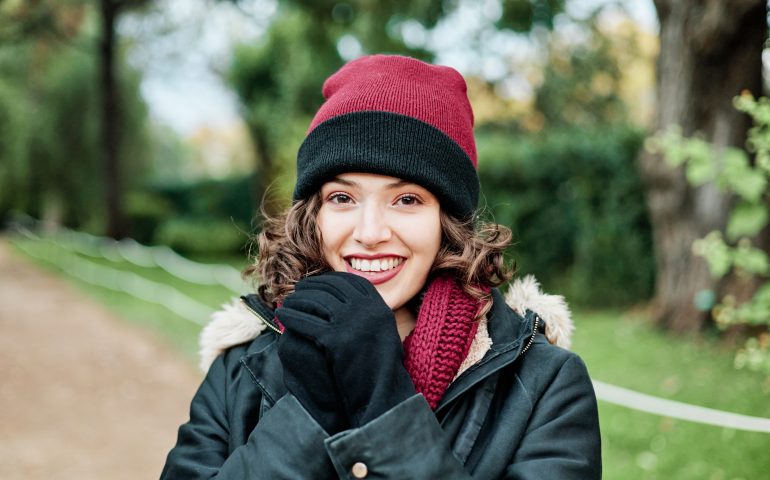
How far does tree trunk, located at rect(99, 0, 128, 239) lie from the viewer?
1584 cm

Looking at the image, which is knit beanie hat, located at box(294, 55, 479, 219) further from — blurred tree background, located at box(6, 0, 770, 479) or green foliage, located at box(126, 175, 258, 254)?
green foliage, located at box(126, 175, 258, 254)

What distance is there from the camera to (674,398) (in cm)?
525

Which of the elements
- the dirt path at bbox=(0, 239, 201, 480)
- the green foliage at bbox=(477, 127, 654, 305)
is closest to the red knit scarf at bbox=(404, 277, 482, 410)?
the dirt path at bbox=(0, 239, 201, 480)

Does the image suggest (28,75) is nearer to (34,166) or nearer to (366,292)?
(34,166)

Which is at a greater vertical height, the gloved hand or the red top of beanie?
the red top of beanie

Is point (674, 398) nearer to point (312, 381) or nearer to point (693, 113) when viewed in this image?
point (693, 113)

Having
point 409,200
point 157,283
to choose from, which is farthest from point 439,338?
point 157,283

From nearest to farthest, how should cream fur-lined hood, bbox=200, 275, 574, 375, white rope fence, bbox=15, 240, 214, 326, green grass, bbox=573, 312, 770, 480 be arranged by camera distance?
cream fur-lined hood, bbox=200, 275, 574, 375 < green grass, bbox=573, 312, 770, 480 < white rope fence, bbox=15, 240, 214, 326

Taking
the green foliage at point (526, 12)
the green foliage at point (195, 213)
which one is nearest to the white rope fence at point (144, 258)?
the green foliage at point (195, 213)

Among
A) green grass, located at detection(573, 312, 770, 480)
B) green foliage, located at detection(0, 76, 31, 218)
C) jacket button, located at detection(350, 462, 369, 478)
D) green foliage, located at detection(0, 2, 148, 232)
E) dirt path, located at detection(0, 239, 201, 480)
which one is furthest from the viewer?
green foliage, located at detection(0, 2, 148, 232)

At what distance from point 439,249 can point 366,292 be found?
0.31 meters

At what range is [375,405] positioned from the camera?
1489 mm

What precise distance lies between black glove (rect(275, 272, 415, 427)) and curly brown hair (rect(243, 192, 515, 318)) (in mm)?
295

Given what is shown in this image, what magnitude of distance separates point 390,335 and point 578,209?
8.53 metres
